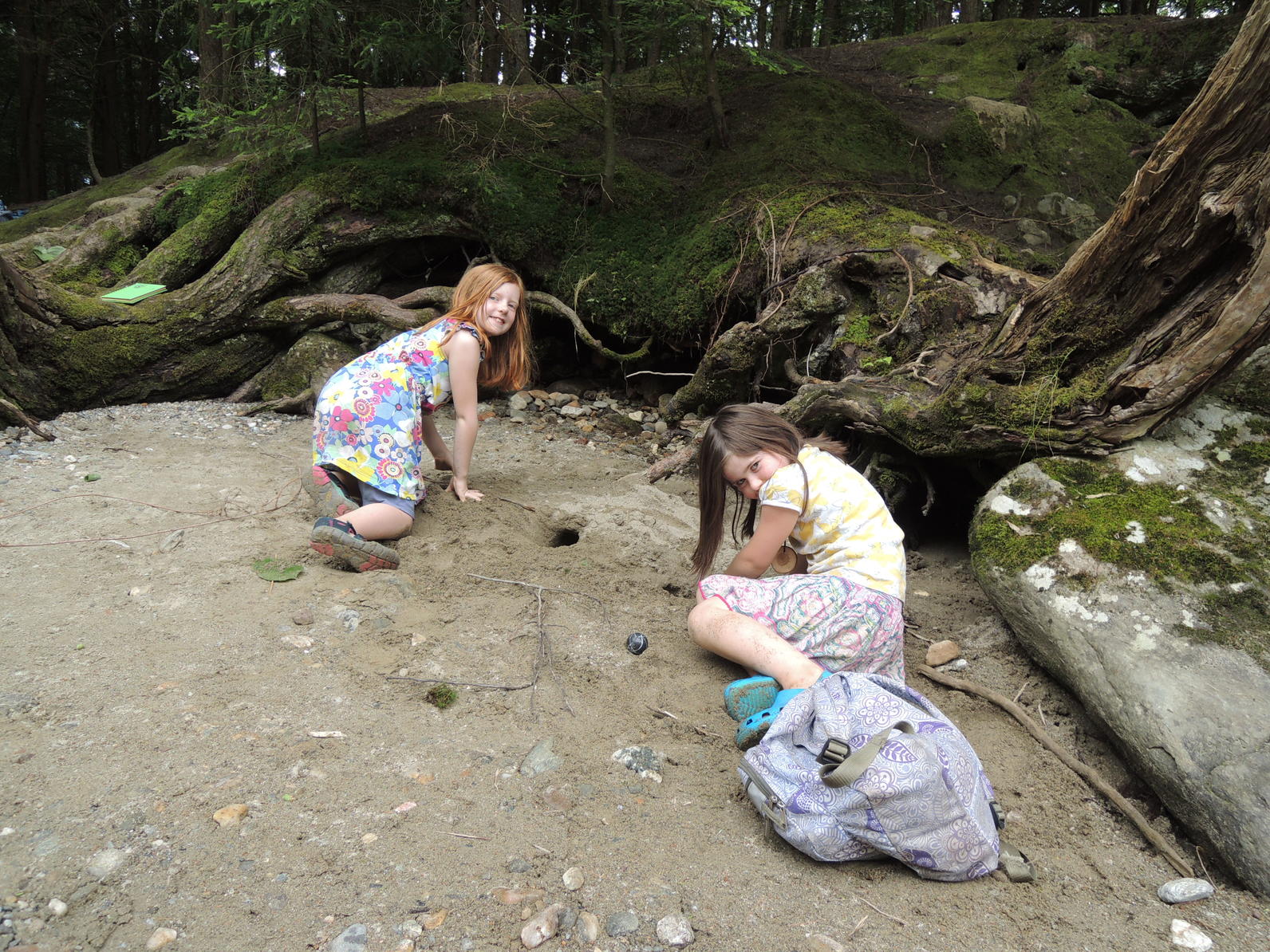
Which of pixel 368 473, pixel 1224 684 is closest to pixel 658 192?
pixel 368 473

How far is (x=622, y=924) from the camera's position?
181 centimetres

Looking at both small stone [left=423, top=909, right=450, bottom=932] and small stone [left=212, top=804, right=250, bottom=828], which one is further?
small stone [left=212, top=804, right=250, bottom=828]

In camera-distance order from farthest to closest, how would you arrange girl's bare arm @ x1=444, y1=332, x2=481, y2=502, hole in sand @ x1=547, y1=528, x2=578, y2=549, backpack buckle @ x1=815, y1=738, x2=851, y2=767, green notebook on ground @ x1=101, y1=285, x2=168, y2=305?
green notebook on ground @ x1=101, y1=285, x2=168, y2=305
hole in sand @ x1=547, y1=528, x2=578, y2=549
girl's bare arm @ x1=444, y1=332, x2=481, y2=502
backpack buckle @ x1=815, y1=738, x2=851, y2=767

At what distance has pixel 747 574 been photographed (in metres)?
3.01

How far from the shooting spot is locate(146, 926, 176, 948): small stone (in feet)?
5.30

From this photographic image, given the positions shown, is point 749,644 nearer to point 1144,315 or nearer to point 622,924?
point 622,924

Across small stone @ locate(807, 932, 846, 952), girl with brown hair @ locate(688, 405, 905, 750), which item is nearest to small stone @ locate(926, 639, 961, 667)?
girl with brown hair @ locate(688, 405, 905, 750)

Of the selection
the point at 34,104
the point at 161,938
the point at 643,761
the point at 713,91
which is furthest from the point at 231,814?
the point at 34,104

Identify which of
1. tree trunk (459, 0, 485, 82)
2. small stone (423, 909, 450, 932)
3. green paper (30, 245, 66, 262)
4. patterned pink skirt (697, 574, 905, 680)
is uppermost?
tree trunk (459, 0, 485, 82)

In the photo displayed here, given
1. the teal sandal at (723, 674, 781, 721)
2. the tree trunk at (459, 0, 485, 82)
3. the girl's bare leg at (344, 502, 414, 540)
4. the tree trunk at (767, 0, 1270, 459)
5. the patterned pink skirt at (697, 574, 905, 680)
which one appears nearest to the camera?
the teal sandal at (723, 674, 781, 721)

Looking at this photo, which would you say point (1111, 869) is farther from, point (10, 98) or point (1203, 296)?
point (10, 98)

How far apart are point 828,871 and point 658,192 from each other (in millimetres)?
5987

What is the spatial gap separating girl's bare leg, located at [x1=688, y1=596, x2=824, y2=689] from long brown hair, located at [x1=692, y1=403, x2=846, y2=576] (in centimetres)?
27

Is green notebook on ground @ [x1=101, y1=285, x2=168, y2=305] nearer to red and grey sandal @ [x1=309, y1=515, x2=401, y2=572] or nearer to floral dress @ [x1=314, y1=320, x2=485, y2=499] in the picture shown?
floral dress @ [x1=314, y1=320, x2=485, y2=499]
